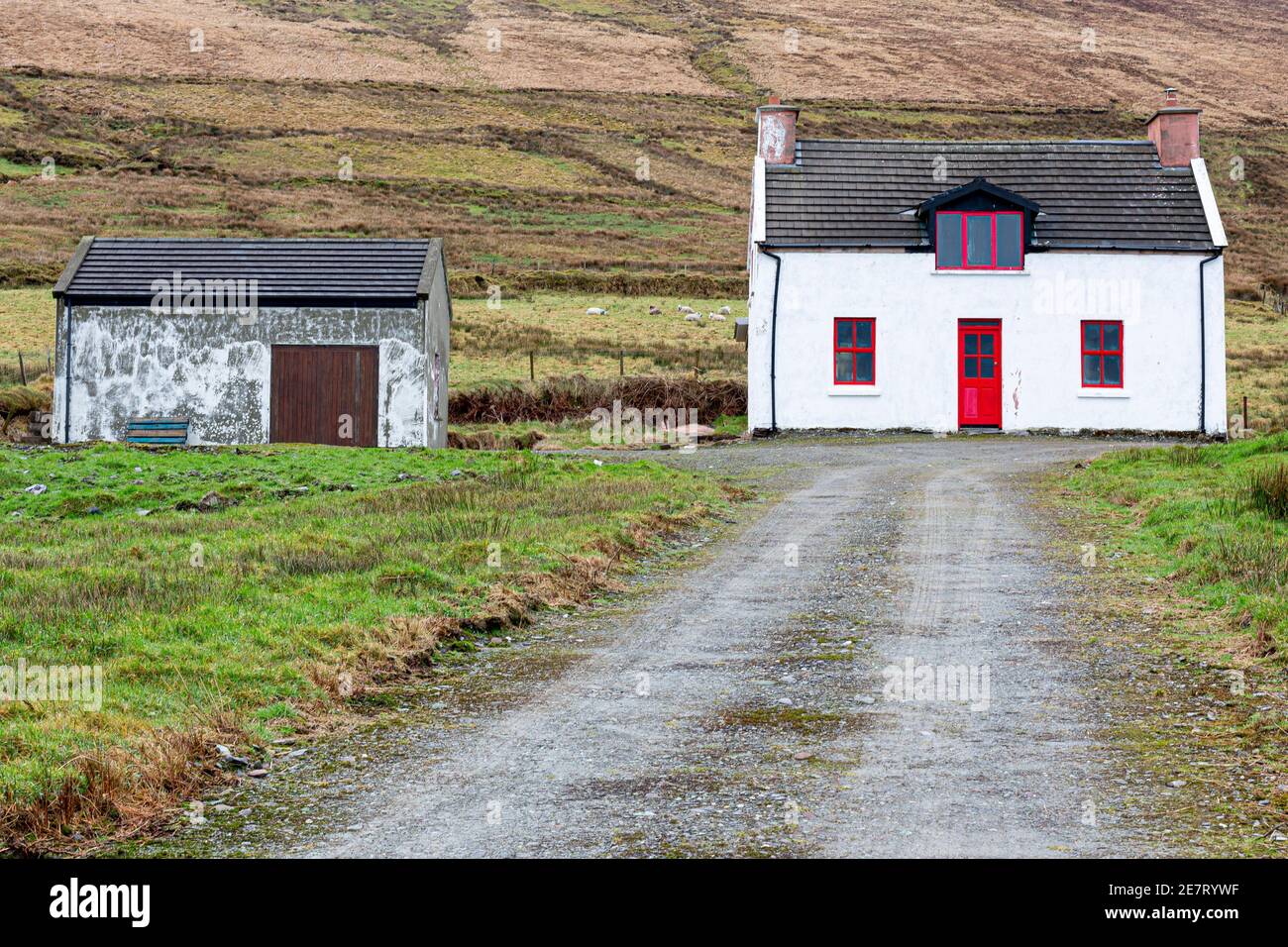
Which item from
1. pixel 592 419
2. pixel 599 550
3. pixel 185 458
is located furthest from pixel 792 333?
pixel 599 550

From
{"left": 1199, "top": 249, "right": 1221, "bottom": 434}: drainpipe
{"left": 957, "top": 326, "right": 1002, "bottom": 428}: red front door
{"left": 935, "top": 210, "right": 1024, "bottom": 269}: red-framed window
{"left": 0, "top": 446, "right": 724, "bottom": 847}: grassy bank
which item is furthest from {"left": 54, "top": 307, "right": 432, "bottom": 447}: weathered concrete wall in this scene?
{"left": 1199, "top": 249, "right": 1221, "bottom": 434}: drainpipe

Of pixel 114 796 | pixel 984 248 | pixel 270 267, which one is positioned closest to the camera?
pixel 114 796

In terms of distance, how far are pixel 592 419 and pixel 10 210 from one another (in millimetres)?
51695

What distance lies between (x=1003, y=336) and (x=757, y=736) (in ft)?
86.7

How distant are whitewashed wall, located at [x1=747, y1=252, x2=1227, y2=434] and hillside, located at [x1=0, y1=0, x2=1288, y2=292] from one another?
30.9m

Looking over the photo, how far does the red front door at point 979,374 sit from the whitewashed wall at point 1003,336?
256mm

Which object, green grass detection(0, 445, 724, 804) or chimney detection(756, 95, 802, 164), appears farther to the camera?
chimney detection(756, 95, 802, 164)

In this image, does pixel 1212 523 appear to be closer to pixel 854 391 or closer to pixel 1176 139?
pixel 854 391

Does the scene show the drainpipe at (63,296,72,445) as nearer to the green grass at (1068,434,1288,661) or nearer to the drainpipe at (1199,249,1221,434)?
the green grass at (1068,434,1288,661)

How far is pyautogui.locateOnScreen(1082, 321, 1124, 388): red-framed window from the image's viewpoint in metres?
32.0

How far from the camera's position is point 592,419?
33.7 meters

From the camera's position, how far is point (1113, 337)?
105 feet

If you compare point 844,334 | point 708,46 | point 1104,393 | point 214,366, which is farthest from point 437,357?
point 708,46

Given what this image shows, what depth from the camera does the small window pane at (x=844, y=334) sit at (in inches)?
1266
